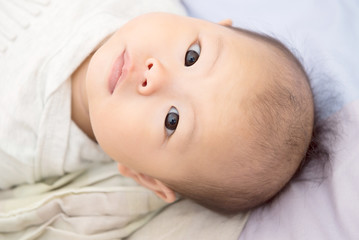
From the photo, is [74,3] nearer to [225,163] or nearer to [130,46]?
[130,46]

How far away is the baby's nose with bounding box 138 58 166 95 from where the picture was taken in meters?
0.99

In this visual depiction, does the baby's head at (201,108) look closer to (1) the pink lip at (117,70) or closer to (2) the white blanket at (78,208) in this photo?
(1) the pink lip at (117,70)

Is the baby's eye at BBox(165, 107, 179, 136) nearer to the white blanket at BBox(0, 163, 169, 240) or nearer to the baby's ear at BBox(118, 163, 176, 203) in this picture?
the baby's ear at BBox(118, 163, 176, 203)

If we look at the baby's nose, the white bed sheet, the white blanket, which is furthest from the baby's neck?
the white bed sheet

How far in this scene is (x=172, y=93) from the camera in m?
1.01

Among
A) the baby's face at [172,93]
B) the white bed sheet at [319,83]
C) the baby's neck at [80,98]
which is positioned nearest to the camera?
the baby's face at [172,93]

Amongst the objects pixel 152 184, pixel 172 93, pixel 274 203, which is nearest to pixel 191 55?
pixel 172 93

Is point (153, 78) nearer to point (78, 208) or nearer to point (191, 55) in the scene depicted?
point (191, 55)

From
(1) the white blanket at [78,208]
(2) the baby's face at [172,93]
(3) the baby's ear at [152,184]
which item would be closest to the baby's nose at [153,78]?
(2) the baby's face at [172,93]

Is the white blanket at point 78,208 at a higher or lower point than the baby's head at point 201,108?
lower

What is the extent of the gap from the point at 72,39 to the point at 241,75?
0.57 m

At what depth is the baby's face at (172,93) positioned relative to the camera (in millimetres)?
985

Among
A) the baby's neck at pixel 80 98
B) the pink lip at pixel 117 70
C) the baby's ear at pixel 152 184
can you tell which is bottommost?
the baby's ear at pixel 152 184

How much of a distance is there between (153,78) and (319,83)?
569 millimetres
